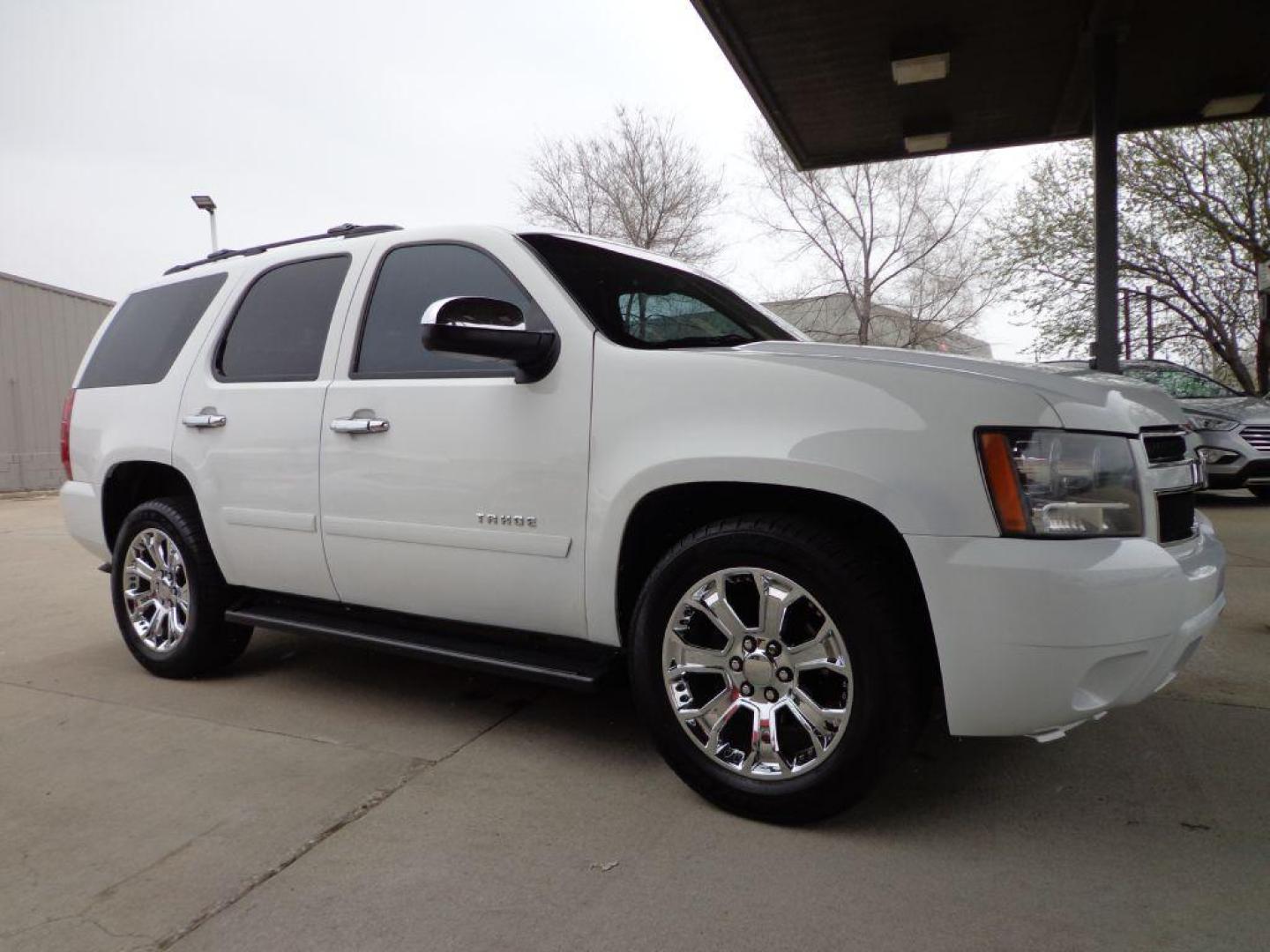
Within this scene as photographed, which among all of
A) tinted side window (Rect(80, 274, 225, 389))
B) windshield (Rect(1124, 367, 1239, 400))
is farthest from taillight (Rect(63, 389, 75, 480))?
windshield (Rect(1124, 367, 1239, 400))

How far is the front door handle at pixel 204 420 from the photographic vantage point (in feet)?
12.6

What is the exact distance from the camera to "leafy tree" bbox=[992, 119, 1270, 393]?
1656cm

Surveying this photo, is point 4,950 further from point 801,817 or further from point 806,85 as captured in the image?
point 806,85

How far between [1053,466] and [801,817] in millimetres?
1175

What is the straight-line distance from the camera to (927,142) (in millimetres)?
10555

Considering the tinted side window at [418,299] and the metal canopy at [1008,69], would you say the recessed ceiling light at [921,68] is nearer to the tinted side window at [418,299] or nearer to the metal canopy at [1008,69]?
the metal canopy at [1008,69]

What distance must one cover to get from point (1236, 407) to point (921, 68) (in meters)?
5.68

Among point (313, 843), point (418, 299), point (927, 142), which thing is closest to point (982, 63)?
point (927, 142)

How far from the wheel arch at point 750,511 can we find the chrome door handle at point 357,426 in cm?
107

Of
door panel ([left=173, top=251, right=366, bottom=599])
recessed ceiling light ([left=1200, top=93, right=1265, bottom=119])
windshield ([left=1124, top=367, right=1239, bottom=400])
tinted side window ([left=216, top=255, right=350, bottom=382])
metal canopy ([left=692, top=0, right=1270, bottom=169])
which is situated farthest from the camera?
windshield ([left=1124, top=367, right=1239, bottom=400])

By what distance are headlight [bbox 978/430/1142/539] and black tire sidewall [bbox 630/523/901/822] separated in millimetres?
420

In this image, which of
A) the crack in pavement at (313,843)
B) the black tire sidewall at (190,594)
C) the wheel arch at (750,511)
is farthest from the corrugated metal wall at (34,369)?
the wheel arch at (750,511)

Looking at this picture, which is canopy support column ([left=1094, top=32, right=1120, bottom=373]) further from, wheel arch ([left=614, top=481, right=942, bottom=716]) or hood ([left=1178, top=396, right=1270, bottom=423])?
wheel arch ([left=614, top=481, right=942, bottom=716])

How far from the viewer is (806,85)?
8.89 meters
